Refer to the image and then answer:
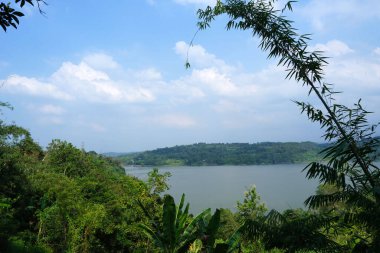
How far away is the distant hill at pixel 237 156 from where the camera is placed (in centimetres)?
13375

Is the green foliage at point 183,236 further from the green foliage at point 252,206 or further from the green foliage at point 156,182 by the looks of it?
the green foliage at point 252,206

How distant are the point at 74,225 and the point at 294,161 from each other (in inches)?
4996

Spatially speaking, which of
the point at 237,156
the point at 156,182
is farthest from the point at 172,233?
the point at 237,156

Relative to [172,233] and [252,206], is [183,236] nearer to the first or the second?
[172,233]

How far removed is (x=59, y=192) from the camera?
419 inches

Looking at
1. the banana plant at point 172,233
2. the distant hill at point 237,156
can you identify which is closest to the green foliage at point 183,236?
the banana plant at point 172,233

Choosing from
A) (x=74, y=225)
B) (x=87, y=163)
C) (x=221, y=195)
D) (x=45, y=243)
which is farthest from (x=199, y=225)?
(x=221, y=195)

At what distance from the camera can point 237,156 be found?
146m

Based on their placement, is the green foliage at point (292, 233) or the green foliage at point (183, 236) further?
the green foliage at point (183, 236)

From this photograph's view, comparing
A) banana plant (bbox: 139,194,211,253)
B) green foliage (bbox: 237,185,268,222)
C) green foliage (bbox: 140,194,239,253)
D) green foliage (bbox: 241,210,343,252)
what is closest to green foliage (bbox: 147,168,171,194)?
green foliage (bbox: 140,194,239,253)

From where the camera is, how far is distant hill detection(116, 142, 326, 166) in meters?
134

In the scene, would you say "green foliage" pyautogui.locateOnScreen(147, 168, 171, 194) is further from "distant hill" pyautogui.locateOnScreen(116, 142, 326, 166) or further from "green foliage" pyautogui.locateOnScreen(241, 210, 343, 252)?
"distant hill" pyautogui.locateOnScreen(116, 142, 326, 166)

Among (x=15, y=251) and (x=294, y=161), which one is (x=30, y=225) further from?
(x=294, y=161)

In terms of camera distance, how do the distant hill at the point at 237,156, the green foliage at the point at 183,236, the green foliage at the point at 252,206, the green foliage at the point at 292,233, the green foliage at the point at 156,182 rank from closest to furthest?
1. the green foliage at the point at 292,233
2. the green foliage at the point at 183,236
3. the green foliage at the point at 156,182
4. the green foliage at the point at 252,206
5. the distant hill at the point at 237,156
